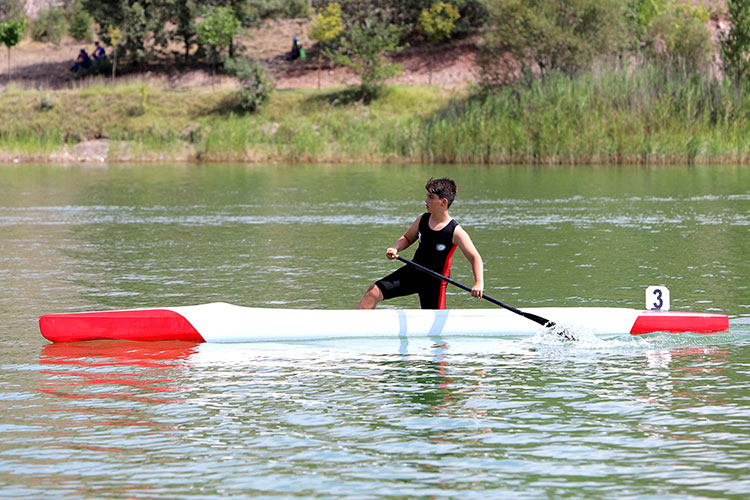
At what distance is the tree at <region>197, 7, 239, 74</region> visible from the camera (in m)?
60.6

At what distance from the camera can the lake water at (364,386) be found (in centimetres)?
666

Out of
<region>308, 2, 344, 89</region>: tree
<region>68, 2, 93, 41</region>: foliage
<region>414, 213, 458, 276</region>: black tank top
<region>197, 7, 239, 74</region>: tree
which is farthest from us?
<region>68, 2, 93, 41</region>: foliage

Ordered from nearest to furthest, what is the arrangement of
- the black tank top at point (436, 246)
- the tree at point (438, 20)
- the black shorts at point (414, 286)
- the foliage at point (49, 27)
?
the black tank top at point (436, 246)
the black shorts at point (414, 286)
the tree at point (438, 20)
the foliage at point (49, 27)

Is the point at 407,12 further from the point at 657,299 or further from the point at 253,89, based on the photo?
the point at 657,299

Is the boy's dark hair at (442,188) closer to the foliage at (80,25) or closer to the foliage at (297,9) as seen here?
the foliage at (297,9)

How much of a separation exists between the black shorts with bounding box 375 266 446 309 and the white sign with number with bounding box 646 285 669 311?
2.00m

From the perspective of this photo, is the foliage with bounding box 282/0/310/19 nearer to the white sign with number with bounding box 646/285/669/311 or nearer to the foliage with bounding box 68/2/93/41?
the foliage with bounding box 68/2/93/41

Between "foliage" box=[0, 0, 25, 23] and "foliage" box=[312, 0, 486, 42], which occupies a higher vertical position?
"foliage" box=[0, 0, 25, 23]

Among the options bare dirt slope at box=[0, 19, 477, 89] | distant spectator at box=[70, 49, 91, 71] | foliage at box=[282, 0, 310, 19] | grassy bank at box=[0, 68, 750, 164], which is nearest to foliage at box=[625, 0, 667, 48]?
bare dirt slope at box=[0, 19, 477, 89]

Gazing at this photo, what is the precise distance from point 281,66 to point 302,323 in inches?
2279

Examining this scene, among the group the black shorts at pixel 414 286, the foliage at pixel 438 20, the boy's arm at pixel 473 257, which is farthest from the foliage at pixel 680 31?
the boy's arm at pixel 473 257

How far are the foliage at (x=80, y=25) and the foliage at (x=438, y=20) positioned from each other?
79.5 ft

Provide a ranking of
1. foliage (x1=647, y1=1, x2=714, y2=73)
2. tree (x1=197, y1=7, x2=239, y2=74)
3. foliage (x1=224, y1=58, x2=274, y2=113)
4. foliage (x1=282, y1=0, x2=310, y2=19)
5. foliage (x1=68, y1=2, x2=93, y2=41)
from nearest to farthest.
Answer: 1. foliage (x1=647, y1=1, x2=714, y2=73)
2. foliage (x1=224, y1=58, x2=274, y2=113)
3. tree (x1=197, y1=7, x2=239, y2=74)
4. foliage (x1=282, y1=0, x2=310, y2=19)
5. foliage (x1=68, y1=2, x2=93, y2=41)

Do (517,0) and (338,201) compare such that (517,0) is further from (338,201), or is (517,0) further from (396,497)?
(396,497)
